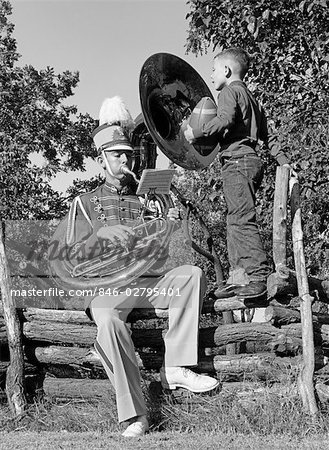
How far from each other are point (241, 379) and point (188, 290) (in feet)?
2.61

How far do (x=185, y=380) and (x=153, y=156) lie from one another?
6.96 ft

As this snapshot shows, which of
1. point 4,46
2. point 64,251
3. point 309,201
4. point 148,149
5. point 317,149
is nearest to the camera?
point 64,251

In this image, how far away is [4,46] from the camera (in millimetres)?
16531

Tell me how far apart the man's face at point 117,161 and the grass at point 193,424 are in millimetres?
1795

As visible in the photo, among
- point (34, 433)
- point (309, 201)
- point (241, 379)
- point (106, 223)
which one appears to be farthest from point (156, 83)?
point (309, 201)

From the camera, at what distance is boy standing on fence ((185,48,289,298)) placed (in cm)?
505

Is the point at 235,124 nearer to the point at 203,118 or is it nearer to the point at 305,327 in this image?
the point at 203,118

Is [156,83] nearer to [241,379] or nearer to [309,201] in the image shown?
[241,379]

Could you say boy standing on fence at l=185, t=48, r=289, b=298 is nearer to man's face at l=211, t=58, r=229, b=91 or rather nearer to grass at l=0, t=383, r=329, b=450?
man's face at l=211, t=58, r=229, b=91

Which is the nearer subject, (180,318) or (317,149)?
(180,318)

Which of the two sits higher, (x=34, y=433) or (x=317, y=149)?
(x=317, y=149)

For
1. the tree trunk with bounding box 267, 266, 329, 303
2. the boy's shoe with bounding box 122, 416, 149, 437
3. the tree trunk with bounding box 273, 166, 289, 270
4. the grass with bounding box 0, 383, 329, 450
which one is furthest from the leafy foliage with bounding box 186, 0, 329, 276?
the boy's shoe with bounding box 122, 416, 149, 437

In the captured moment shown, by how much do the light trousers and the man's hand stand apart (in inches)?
14.0

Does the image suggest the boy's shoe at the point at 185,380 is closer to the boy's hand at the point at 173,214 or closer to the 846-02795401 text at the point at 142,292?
the 846-02795401 text at the point at 142,292
